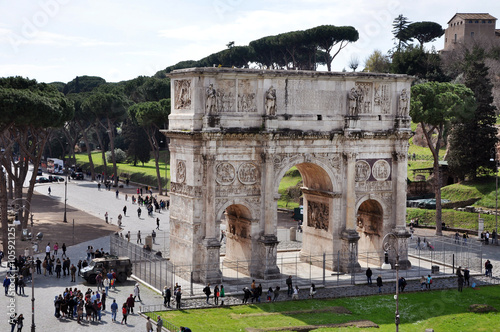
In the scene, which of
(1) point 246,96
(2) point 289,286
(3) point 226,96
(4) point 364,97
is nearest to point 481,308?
(2) point 289,286

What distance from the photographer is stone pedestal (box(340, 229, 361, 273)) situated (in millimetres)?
45719

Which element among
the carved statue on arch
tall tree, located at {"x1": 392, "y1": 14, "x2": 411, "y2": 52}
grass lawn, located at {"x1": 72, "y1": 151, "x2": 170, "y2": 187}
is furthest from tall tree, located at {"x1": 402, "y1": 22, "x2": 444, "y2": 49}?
the carved statue on arch

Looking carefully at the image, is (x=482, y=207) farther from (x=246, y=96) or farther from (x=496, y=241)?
(x=246, y=96)

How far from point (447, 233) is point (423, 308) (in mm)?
25725

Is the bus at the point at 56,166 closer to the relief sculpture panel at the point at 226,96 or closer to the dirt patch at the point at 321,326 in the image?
the relief sculpture panel at the point at 226,96

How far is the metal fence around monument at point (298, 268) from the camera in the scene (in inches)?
1676

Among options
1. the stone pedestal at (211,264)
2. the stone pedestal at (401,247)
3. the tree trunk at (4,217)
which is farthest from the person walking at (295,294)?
the tree trunk at (4,217)

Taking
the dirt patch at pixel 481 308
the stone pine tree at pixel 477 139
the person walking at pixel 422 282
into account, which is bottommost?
the dirt patch at pixel 481 308

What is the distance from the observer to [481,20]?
414ft

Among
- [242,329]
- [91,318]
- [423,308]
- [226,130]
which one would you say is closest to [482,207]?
[423,308]

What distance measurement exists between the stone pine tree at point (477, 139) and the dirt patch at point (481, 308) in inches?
1297

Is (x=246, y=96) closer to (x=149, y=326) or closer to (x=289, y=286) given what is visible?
(x=289, y=286)

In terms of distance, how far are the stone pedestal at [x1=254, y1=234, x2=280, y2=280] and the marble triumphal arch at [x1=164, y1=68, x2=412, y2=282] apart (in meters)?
0.07

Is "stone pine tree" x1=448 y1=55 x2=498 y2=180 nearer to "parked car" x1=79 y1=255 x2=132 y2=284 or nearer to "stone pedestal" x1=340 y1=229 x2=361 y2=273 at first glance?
"stone pedestal" x1=340 y1=229 x2=361 y2=273
